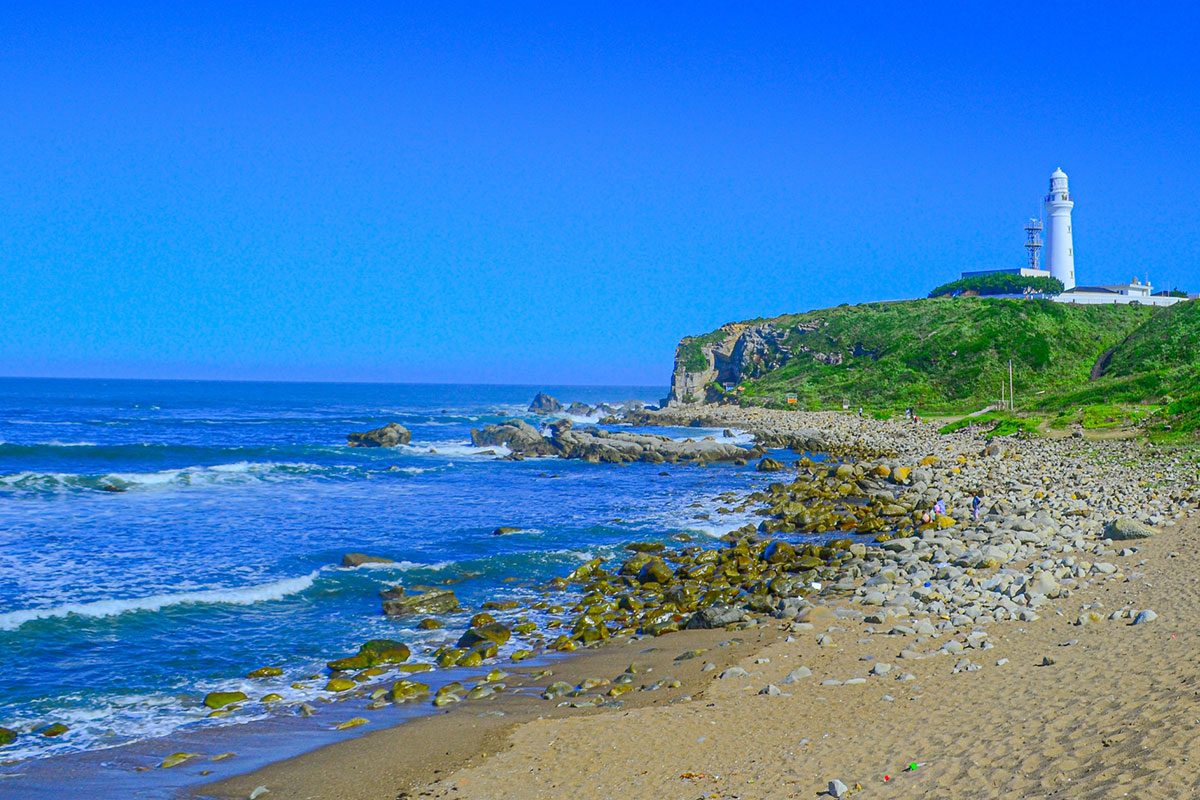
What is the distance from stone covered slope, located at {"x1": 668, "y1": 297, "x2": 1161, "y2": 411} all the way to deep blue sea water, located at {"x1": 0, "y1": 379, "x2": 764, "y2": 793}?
39119mm

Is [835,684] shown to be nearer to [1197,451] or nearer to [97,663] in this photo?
[97,663]

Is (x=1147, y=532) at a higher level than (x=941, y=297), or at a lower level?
lower

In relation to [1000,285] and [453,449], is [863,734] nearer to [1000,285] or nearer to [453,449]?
[453,449]

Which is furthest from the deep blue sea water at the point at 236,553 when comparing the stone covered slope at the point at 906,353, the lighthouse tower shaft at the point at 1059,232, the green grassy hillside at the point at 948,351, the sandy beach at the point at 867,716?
the lighthouse tower shaft at the point at 1059,232

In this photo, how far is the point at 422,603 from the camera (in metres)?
17.5

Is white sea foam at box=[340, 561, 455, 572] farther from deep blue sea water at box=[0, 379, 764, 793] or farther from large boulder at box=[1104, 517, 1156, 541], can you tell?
large boulder at box=[1104, 517, 1156, 541]

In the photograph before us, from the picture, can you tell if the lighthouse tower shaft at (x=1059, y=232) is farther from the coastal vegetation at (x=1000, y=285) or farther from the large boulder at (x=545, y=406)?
the large boulder at (x=545, y=406)

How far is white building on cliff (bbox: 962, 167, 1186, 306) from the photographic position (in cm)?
8744

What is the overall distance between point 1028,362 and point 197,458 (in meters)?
67.7

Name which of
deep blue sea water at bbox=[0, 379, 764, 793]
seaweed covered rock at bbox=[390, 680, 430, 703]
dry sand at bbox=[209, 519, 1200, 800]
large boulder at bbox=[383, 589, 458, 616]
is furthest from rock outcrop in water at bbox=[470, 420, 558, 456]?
dry sand at bbox=[209, 519, 1200, 800]

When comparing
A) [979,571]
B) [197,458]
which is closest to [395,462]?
[197,458]

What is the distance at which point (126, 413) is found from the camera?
92.4 m

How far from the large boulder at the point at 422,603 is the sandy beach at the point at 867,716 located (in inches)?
180

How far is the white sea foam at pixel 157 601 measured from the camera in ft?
53.4
